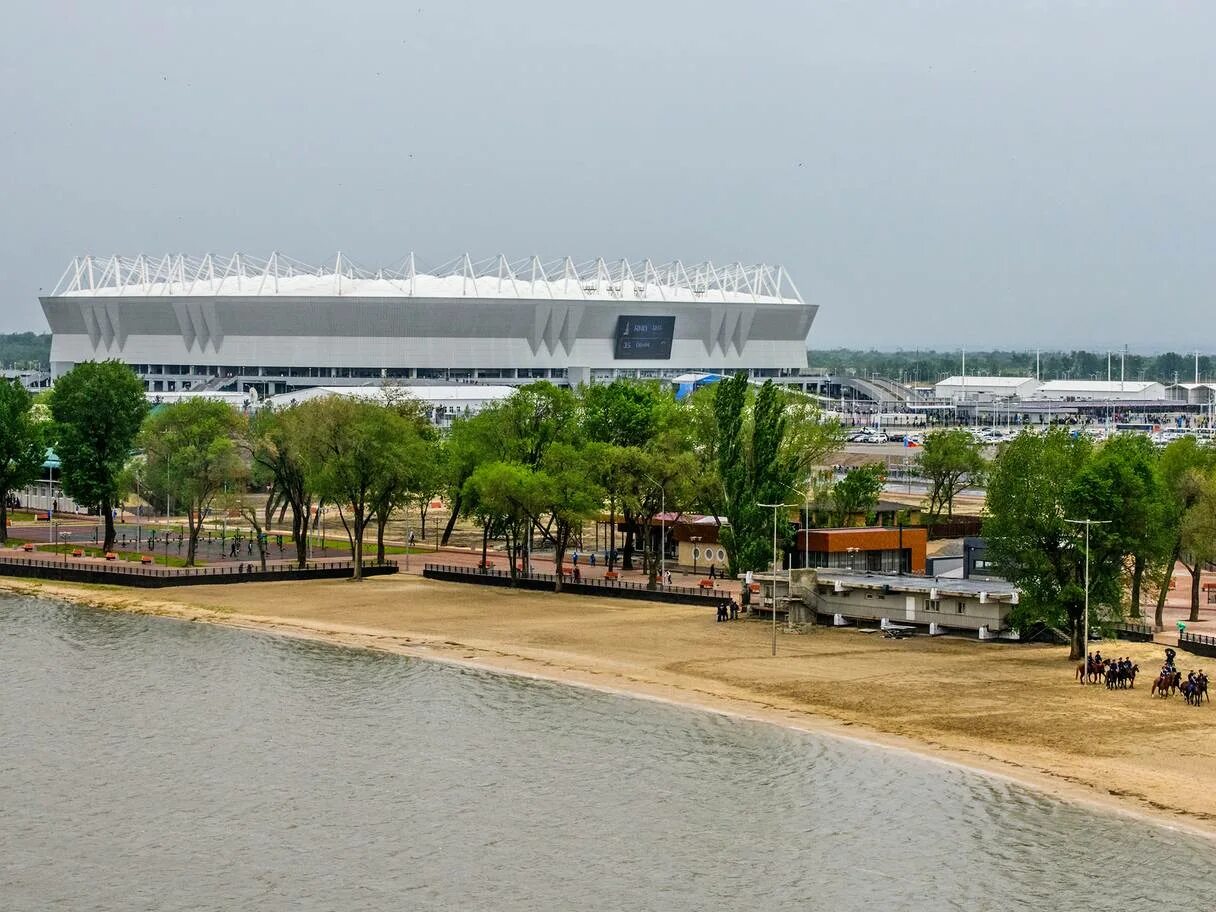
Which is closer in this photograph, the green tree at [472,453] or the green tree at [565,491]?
the green tree at [565,491]

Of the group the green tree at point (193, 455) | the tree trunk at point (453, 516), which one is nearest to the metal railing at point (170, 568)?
the green tree at point (193, 455)

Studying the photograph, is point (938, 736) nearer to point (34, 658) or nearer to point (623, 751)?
point (623, 751)

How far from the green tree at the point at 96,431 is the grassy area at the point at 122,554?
58 centimetres

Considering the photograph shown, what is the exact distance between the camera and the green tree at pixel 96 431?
67.2 metres

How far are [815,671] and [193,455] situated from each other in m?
30.7

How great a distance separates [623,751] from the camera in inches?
1303

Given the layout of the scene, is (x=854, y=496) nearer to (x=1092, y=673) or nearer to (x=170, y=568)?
(x=1092, y=673)

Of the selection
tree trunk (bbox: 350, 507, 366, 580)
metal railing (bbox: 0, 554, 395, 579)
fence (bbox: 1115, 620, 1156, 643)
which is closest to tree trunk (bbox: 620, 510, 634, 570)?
metal railing (bbox: 0, 554, 395, 579)

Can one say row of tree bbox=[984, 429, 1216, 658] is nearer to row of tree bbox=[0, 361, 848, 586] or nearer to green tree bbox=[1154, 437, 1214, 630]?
green tree bbox=[1154, 437, 1214, 630]

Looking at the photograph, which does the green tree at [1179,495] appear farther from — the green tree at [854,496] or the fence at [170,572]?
the fence at [170,572]

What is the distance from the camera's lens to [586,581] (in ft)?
188

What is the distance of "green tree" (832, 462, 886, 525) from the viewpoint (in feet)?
201

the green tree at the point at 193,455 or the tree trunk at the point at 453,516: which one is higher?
the green tree at the point at 193,455

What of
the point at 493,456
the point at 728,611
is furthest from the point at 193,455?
the point at 728,611
